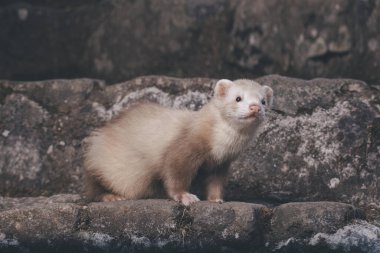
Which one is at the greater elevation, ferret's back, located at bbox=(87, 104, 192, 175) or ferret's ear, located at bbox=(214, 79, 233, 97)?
ferret's ear, located at bbox=(214, 79, 233, 97)

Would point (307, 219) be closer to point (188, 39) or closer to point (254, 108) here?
point (254, 108)

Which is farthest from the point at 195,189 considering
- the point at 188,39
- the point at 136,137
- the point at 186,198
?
the point at 188,39

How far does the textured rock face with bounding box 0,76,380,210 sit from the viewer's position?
7.94 m

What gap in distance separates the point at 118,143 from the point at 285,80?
140 cm

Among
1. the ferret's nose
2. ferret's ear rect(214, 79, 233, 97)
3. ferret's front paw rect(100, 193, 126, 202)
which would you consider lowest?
ferret's front paw rect(100, 193, 126, 202)

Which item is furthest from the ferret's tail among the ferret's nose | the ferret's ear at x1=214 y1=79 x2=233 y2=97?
the ferret's nose

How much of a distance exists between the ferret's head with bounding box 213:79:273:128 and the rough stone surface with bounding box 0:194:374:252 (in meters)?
0.82

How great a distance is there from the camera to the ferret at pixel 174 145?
24.3ft

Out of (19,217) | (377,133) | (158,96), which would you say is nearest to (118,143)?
(158,96)

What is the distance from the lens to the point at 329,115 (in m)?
8.08

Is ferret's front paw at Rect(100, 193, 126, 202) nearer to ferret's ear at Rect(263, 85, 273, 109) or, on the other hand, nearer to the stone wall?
the stone wall

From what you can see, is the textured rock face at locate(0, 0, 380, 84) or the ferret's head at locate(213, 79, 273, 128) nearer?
the ferret's head at locate(213, 79, 273, 128)

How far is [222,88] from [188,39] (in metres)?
1.40

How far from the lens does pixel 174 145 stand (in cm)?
753
